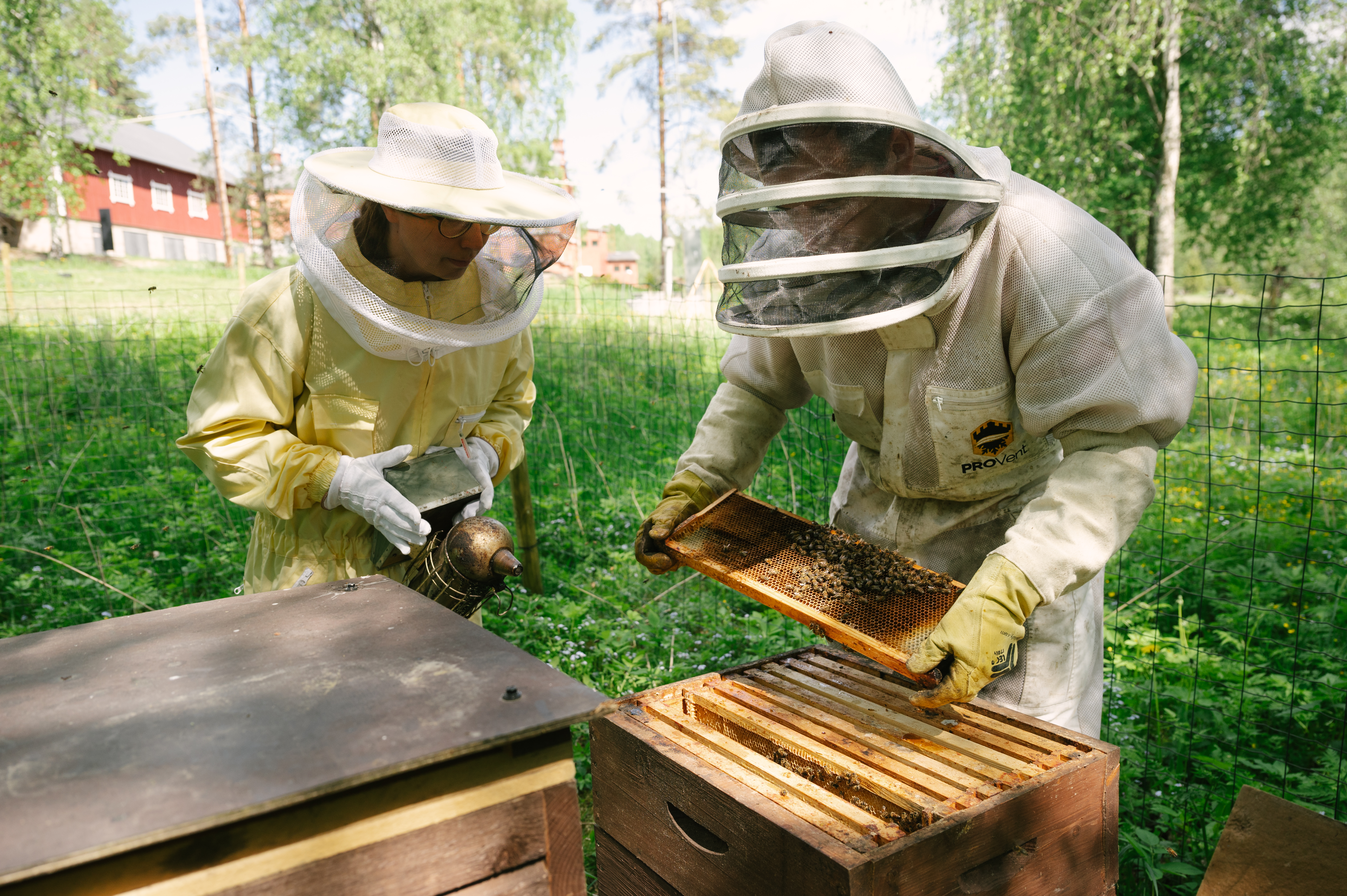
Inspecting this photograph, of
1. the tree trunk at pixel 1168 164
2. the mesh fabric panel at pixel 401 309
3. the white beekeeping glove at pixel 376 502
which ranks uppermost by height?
the tree trunk at pixel 1168 164

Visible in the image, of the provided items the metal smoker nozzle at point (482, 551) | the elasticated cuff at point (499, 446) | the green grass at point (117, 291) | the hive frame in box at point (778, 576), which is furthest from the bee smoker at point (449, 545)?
the green grass at point (117, 291)

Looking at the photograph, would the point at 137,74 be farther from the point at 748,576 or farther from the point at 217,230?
the point at 748,576

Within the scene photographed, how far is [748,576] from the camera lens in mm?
2090

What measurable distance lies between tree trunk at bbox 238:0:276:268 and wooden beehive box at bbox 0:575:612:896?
27.0 meters

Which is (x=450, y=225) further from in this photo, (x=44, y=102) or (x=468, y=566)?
(x=44, y=102)

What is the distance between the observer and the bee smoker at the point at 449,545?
220cm

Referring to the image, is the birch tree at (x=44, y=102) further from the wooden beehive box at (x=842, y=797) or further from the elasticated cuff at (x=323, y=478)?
the wooden beehive box at (x=842, y=797)

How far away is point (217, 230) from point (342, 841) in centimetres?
4250

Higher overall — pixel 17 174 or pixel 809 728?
pixel 17 174

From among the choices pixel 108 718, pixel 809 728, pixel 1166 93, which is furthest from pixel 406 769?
pixel 1166 93

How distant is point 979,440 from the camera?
6.74ft

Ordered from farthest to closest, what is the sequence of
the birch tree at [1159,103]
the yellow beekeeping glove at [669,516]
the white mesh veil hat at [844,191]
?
the birch tree at [1159,103] < the yellow beekeeping glove at [669,516] < the white mesh veil hat at [844,191]

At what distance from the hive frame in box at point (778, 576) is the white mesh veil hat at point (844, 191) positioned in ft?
1.99

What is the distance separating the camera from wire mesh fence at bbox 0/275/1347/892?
10.4ft
